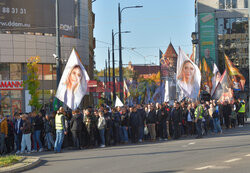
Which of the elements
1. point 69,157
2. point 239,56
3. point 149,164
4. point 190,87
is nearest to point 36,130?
point 69,157

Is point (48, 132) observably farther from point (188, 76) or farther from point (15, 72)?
point (15, 72)

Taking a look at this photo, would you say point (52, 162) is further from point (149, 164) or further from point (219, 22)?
point (219, 22)

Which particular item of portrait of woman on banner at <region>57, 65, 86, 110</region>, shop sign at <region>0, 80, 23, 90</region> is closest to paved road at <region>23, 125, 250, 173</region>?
portrait of woman on banner at <region>57, 65, 86, 110</region>

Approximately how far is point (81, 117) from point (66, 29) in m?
23.1

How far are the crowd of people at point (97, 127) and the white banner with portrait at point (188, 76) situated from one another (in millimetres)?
2133

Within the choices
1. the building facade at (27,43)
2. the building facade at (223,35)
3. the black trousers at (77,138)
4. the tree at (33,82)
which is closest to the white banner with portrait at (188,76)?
the black trousers at (77,138)

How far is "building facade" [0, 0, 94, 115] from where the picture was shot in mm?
37844

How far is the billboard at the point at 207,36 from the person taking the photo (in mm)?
78188

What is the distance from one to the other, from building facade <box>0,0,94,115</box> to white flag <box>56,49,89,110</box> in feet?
60.7

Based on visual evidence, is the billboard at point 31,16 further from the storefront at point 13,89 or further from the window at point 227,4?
the window at point 227,4

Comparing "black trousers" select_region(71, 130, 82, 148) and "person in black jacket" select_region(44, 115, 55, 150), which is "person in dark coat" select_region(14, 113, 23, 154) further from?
"black trousers" select_region(71, 130, 82, 148)

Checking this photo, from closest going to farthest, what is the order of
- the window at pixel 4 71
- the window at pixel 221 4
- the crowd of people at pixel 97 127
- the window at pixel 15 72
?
the crowd of people at pixel 97 127 < the window at pixel 4 71 < the window at pixel 15 72 < the window at pixel 221 4

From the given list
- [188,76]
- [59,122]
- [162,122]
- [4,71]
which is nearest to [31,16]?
[4,71]

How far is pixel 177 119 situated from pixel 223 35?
58.0m
